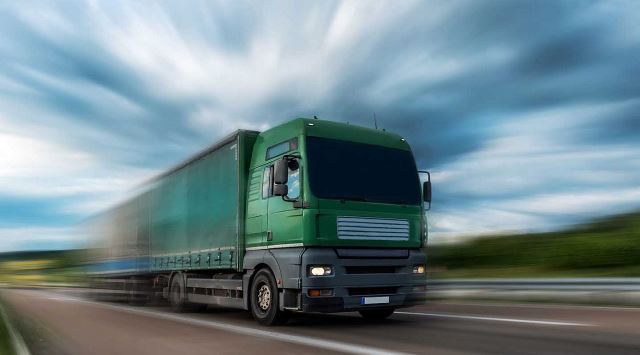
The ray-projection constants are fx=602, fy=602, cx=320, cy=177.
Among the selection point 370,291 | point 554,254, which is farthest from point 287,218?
point 554,254

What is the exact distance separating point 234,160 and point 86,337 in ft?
12.7

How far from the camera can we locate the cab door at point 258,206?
32.5ft

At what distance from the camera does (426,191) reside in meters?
10.4

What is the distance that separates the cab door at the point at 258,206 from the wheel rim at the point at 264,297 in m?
→ 0.71

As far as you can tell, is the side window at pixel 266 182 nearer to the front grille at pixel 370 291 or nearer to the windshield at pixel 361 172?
the windshield at pixel 361 172

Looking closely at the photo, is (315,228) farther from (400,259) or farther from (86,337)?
(86,337)

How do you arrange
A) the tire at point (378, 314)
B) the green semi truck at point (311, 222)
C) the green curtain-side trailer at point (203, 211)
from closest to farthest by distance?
the green semi truck at point (311, 222) < the tire at point (378, 314) < the green curtain-side trailer at point (203, 211)

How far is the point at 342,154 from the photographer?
9.51m

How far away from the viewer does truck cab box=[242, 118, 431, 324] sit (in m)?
8.93

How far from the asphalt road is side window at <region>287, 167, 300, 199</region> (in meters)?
2.02

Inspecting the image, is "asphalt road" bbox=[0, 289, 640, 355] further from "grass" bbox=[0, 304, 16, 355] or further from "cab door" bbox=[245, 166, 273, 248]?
"cab door" bbox=[245, 166, 273, 248]

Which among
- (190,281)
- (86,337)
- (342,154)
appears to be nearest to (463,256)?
(190,281)

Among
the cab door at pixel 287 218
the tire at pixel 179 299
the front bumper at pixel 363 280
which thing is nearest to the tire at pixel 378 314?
the front bumper at pixel 363 280

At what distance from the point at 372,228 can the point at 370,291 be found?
973 millimetres
